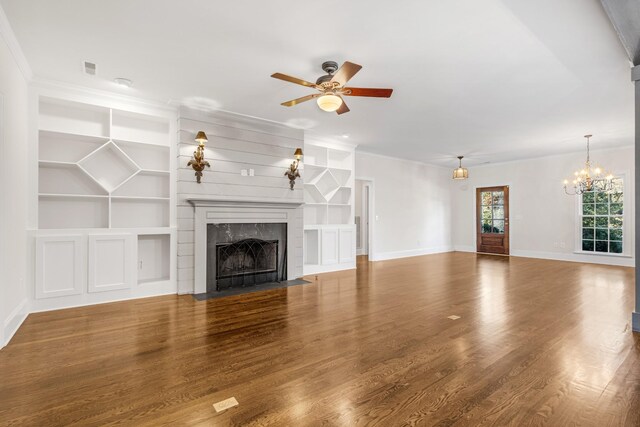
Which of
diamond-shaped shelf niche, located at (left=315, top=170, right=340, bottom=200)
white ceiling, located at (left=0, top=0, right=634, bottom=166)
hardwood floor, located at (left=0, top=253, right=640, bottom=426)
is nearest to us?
hardwood floor, located at (left=0, top=253, right=640, bottom=426)

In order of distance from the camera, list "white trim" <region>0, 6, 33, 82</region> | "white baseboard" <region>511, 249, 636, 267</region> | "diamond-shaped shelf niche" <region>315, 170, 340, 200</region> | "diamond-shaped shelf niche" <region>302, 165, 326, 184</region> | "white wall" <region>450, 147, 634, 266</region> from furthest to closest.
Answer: "white wall" <region>450, 147, 634, 266</region> → "white baseboard" <region>511, 249, 636, 267</region> → "diamond-shaped shelf niche" <region>315, 170, 340, 200</region> → "diamond-shaped shelf niche" <region>302, 165, 326, 184</region> → "white trim" <region>0, 6, 33, 82</region>

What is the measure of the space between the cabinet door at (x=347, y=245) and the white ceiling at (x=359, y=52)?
259 cm

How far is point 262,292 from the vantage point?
4.86 m

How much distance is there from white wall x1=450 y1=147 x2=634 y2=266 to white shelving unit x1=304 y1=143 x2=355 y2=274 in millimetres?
5169

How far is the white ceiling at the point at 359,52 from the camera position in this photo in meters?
2.58

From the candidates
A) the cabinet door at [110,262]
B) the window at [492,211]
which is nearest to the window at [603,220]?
the window at [492,211]

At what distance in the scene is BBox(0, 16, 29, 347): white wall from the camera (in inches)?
111

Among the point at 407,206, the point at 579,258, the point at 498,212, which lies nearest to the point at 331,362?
the point at 407,206

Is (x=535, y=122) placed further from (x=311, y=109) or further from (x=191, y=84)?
(x=191, y=84)

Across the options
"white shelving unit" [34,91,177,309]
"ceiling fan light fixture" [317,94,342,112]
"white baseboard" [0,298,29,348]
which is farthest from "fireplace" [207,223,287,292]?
"ceiling fan light fixture" [317,94,342,112]

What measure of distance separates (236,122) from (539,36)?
13.3ft

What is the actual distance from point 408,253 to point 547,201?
3851mm

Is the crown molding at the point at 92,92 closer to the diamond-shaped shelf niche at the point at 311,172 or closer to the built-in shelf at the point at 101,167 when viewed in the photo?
the built-in shelf at the point at 101,167

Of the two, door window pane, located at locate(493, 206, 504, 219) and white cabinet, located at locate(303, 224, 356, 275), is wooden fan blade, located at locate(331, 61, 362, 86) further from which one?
door window pane, located at locate(493, 206, 504, 219)
